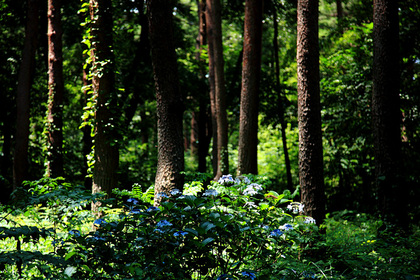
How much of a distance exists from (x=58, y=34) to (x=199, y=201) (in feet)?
27.7

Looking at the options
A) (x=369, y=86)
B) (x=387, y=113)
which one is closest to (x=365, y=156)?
(x=369, y=86)

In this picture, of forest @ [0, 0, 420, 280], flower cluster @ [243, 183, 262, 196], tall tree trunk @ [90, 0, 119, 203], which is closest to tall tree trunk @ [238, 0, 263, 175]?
forest @ [0, 0, 420, 280]

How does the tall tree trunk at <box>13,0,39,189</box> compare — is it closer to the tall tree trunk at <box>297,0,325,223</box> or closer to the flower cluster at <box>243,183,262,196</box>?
the tall tree trunk at <box>297,0,325,223</box>

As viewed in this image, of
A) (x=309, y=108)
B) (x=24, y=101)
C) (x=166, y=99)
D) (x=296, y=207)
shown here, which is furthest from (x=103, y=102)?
(x=24, y=101)

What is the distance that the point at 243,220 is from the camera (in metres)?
3.64

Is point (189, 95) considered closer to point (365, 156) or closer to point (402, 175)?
point (365, 156)

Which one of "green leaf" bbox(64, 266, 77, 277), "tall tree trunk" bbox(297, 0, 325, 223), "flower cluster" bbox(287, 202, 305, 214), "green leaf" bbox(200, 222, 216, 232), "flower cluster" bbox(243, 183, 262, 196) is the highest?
"tall tree trunk" bbox(297, 0, 325, 223)

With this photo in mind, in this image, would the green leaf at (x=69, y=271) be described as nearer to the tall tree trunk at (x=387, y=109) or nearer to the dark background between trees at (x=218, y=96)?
the dark background between trees at (x=218, y=96)

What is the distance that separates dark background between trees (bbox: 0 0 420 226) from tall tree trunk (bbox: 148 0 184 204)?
0.02 metres

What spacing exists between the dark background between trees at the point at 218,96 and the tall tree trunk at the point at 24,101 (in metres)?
0.03

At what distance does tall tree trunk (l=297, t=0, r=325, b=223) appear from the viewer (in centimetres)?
589

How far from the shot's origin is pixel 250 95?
8.56 meters

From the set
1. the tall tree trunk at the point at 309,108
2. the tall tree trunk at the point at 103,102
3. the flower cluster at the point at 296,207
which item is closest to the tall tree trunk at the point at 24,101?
the tall tree trunk at the point at 103,102

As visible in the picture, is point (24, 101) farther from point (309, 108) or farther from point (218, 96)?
point (309, 108)
